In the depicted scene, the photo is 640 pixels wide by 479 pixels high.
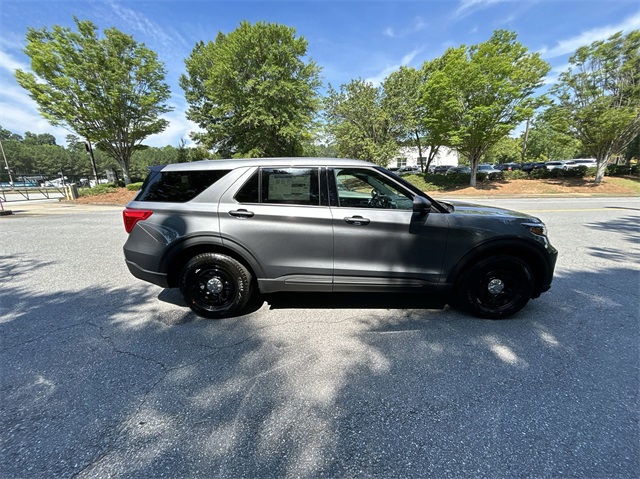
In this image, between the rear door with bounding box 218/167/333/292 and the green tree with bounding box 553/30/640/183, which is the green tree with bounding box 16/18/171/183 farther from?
the green tree with bounding box 553/30/640/183

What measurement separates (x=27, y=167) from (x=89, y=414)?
97004 millimetres

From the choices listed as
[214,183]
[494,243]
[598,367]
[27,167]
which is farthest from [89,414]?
[27,167]

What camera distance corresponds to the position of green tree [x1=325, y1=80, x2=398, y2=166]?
23047 mm

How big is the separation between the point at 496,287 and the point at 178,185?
3.82m

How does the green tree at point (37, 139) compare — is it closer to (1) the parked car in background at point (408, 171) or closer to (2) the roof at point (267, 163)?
(1) the parked car in background at point (408, 171)

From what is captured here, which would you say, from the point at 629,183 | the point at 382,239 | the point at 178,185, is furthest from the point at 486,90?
the point at 178,185

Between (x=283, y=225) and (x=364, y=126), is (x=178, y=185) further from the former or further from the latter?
(x=364, y=126)

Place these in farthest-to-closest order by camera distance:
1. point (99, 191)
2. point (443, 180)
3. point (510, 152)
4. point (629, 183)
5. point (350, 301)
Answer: point (510, 152) < point (443, 180) < point (629, 183) < point (99, 191) < point (350, 301)

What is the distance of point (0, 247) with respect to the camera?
658 centimetres

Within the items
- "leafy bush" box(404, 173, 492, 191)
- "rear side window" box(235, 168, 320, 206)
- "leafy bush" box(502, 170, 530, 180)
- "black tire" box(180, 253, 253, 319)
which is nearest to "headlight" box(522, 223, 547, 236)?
"rear side window" box(235, 168, 320, 206)

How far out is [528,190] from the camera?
20578 mm

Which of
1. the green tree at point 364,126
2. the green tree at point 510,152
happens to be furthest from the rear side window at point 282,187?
the green tree at point 510,152

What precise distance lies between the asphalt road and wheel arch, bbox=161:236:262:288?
582 mm

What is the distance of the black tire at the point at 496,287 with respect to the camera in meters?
A: 3.07
